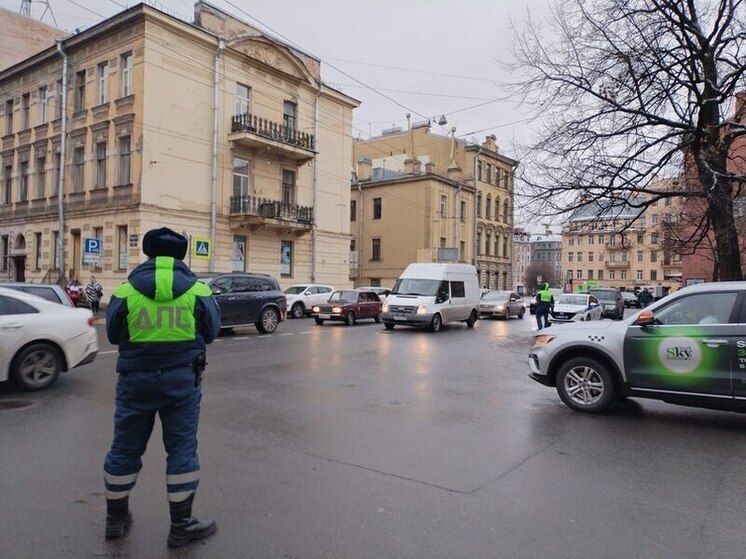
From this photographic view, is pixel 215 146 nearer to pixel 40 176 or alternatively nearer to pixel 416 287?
pixel 40 176

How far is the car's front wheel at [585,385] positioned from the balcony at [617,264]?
105m

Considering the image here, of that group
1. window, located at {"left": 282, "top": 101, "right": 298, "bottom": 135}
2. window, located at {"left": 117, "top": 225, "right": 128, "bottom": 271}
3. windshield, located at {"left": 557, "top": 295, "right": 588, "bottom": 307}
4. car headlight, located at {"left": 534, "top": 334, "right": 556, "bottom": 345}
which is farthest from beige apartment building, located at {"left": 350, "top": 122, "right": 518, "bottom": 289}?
car headlight, located at {"left": 534, "top": 334, "right": 556, "bottom": 345}

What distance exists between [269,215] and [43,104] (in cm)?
1362

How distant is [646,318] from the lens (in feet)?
22.5

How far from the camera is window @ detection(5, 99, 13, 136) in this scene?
104 feet

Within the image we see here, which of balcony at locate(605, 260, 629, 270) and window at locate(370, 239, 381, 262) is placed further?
balcony at locate(605, 260, 629, 270)

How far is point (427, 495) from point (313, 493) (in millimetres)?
886

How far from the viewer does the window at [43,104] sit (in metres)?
29.4

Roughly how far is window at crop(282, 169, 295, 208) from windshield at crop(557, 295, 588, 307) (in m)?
15.6

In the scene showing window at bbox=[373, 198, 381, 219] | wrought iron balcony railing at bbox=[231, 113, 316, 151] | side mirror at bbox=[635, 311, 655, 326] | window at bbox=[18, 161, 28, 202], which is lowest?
side mirror at bbox=[635, 311, 655, 326]

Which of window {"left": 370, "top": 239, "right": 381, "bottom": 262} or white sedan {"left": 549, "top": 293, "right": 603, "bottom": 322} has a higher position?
window {"left": 370, "top": 239, "right": 381, "bottom": 262}

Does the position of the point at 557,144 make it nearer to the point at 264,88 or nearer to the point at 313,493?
the point at 313,493

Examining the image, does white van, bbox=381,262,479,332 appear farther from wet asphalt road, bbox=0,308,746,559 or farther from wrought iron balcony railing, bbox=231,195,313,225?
wrought iron balcony railing, bbox=231,195,313,225

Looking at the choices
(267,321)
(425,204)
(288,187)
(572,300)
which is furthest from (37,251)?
(425,204)
